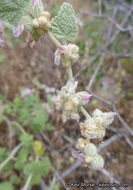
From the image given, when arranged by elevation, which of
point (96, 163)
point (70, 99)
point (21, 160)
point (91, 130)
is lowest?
point (21, 160)

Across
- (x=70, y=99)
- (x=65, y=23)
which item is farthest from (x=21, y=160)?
(x=65, y=23)

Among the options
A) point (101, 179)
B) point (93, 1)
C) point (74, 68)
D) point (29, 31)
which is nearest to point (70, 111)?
point (29, 31)

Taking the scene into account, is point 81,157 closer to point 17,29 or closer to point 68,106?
point 68,106

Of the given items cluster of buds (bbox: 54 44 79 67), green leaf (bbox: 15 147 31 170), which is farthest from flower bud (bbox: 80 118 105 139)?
green leaf (bbox: 15 147 31 170)

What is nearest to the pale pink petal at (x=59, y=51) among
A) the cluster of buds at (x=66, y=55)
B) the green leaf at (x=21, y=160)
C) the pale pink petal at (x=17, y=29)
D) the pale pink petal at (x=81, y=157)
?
the cluster of buds at (x=66, y=55)

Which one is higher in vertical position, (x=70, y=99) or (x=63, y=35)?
(x=63, y=35)

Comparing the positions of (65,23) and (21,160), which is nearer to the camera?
(65,23)

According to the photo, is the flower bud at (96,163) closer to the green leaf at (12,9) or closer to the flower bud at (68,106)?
Result: the flower bud at (68,106)
